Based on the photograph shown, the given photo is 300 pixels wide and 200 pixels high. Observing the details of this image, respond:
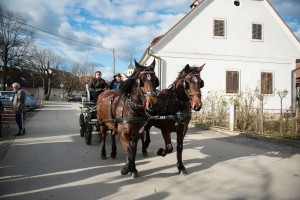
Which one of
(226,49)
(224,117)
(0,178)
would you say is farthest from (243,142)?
(226,49)

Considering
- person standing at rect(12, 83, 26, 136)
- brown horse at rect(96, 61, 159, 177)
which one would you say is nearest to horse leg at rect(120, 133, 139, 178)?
brown horse at rect(96, 61, 159, 177)

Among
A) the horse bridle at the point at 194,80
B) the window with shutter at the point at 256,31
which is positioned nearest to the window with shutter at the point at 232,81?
the window with shutter at the point at 256,31

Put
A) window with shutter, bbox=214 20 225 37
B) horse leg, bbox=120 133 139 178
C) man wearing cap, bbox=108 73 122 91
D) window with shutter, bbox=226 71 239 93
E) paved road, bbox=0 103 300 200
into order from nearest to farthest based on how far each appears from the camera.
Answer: paved road, bbox=0 103 300 200 < horse leg, bbox=120 133 139 178 < man wearing cap, bbox=108 73 122 91 < window with shutter, bbox=214 20 225 37 < window with shutter, bbox=226 71 239 93

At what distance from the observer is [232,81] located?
2014 centimetres

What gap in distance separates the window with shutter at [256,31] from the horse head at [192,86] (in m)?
16.6

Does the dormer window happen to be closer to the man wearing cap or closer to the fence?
the fence

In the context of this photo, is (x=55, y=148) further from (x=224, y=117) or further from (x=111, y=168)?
(x=224, y=117)

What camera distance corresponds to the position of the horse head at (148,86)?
196 inches

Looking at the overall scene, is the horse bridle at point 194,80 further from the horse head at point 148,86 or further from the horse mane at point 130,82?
the horse mane at point 130,82

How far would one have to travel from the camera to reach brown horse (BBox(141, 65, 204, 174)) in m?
5.64

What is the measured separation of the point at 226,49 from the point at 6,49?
30.4 m

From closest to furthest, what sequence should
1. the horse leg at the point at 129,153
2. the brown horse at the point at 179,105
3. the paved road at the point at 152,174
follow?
the paved road at the point at 152,174, the horse leg at the point at 129,153, the brown horse at the point at 179,105

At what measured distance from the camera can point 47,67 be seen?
71.1m

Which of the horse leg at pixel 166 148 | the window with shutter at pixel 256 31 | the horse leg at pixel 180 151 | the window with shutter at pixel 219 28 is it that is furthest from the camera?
the window with shutter at pixel 256 31
